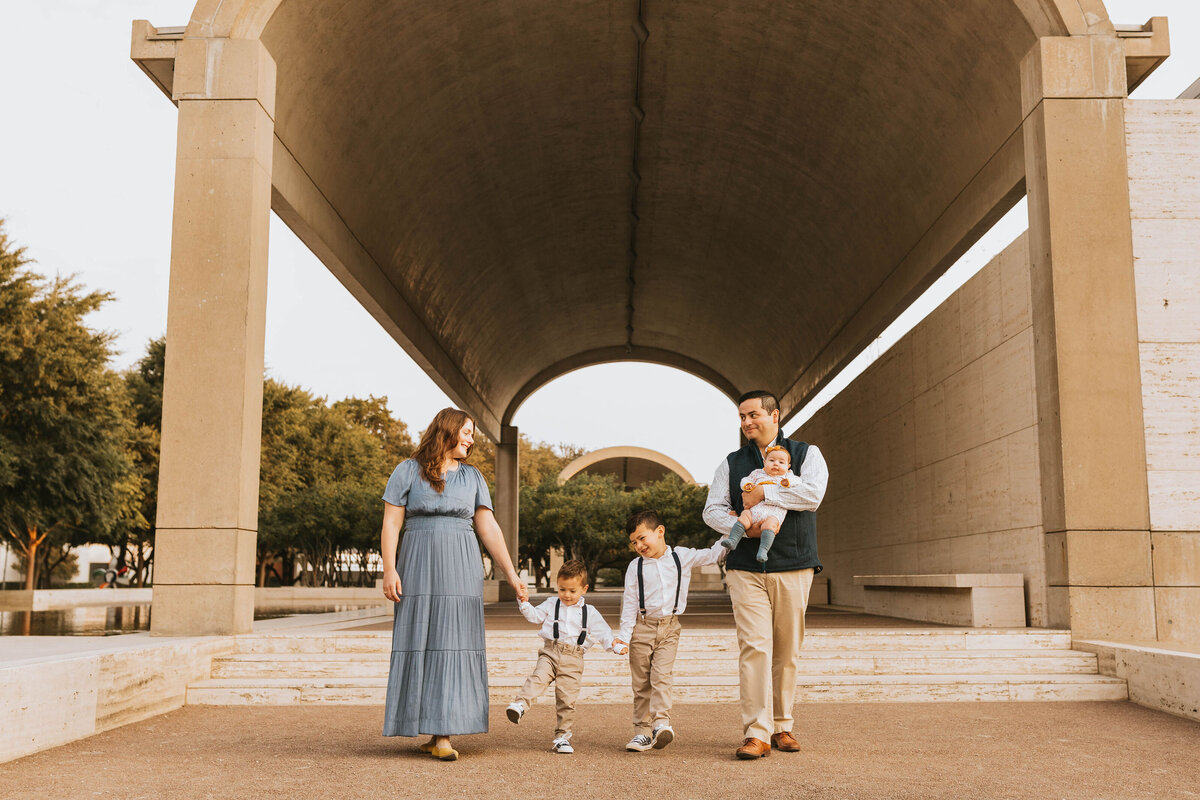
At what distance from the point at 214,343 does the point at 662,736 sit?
5918mm

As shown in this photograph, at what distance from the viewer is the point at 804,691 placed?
7.93 m

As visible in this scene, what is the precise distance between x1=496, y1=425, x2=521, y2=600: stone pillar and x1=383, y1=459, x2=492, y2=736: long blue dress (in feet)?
74.9

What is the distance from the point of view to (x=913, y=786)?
4625 millimetres

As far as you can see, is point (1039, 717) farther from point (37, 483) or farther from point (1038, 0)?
point (37, 483)

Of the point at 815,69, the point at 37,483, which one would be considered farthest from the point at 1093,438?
the point at 37,483

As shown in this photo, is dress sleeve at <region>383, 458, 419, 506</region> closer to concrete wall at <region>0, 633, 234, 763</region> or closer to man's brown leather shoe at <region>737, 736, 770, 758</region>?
concrete wall at <region>0, 633, 234, 763</region>

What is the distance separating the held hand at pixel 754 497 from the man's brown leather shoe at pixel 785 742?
4.12 feet

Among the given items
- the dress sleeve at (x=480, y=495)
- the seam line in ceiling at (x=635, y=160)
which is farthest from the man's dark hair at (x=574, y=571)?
the seam line in ceiling at (x=635, y=160)

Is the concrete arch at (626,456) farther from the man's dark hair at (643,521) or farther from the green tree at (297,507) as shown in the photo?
the man's dark hair at (643,521)

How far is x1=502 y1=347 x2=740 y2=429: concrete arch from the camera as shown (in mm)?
29969

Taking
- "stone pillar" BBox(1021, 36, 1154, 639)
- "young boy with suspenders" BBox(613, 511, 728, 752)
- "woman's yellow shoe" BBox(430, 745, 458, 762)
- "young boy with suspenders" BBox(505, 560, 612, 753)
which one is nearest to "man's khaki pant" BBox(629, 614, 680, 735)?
"young boy with suspenders" BBox(613, 511, 728, 752)

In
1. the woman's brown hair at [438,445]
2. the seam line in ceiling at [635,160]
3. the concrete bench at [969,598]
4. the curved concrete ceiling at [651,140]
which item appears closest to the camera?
the woman's brown hair at [438,445]

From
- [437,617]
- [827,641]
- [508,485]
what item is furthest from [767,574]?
[508,485]

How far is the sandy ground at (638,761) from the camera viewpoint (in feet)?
15.0
